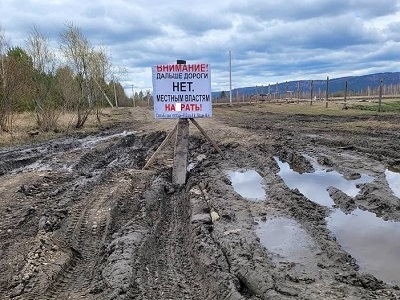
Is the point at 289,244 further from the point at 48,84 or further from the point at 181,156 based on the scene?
the point at 48,84

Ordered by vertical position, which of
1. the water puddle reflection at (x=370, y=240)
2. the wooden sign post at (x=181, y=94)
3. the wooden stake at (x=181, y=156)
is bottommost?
the water puddle reflection at (x=370, y=240)

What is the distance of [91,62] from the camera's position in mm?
30016

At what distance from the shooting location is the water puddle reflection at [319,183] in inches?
317

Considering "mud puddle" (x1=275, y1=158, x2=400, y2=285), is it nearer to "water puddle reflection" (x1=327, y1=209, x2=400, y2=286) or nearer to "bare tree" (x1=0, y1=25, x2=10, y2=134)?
"water puddle reflection" (x1=327, y1=209, x2=400, y2=286)

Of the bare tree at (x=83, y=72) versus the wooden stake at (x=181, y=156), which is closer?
the wooden stake at (x=181, y=156)

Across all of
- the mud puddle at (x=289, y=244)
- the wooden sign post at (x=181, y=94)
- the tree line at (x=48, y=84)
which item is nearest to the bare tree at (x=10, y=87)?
the tree line at (x=48, y=84)

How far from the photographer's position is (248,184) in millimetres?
9195

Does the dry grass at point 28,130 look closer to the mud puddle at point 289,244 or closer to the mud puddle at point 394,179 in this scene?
the mud puddle at point 289,244

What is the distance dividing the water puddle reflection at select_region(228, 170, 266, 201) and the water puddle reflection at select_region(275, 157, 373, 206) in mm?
664

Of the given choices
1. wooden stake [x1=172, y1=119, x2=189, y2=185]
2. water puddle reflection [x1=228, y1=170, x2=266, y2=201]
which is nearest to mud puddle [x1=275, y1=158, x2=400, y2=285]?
water puddle reflection [x1=228, y1=170, x2=266, y2=201]

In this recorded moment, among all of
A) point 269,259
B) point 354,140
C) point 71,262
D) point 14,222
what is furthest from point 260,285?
point 354,140

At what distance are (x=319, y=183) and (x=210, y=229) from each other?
13.2ft

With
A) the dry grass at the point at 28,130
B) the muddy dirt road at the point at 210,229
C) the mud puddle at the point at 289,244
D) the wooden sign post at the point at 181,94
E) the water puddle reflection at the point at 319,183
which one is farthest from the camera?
the dry grass at the point at 28,130

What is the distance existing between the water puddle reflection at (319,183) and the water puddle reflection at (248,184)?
2.18 feet
